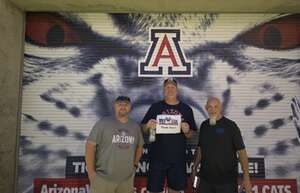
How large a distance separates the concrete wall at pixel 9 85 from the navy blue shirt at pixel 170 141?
244 centimetres

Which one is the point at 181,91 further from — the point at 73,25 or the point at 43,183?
the point at 43,183

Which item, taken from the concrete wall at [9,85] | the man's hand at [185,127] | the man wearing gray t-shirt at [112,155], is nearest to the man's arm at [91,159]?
the man wearing gray t-shirt at [112,155]

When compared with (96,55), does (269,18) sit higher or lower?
higher

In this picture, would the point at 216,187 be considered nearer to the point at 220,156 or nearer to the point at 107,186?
the point at 220,156

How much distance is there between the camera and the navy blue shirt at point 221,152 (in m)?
5.22

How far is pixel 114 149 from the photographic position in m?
5.36

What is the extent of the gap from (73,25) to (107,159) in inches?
116

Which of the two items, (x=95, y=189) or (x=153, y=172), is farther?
(x=153, y=172)

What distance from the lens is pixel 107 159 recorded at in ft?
17.6

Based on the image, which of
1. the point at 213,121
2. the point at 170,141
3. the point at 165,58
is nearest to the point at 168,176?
the point at 170,141

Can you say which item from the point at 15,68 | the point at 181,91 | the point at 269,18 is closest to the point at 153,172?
the point at 181,91

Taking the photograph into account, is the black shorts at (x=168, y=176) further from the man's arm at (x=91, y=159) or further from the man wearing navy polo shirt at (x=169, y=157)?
the man's arm at (x=91, y=159)

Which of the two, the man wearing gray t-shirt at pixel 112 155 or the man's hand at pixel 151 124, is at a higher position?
the man's hand at pixel 151 124

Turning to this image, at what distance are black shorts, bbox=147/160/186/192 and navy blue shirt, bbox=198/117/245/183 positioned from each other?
46 cm
